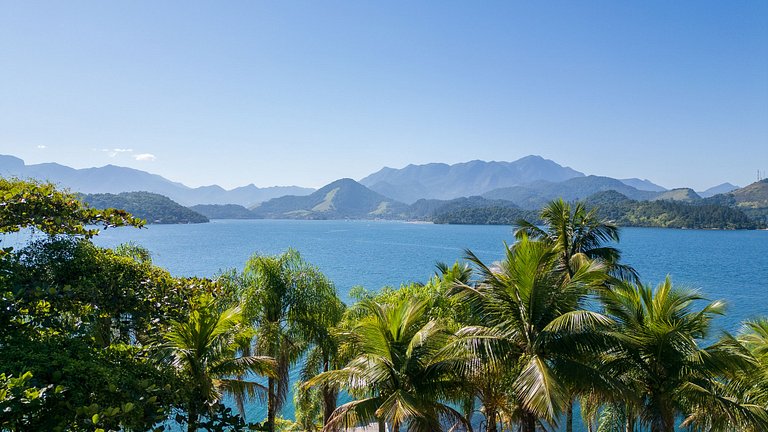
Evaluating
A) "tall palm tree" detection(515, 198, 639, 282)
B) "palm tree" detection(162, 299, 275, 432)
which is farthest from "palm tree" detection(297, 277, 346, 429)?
"tall palm tree" detection(515, 198, 639, 282)

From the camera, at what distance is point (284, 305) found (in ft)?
54.4

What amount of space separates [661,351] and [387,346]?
20.1 ft

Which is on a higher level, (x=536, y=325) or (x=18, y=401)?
(x=18, y=401)

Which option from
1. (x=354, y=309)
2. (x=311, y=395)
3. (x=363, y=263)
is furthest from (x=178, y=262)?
(x=354, y=309)

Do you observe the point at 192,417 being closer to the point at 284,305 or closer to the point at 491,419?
the point at 491,419

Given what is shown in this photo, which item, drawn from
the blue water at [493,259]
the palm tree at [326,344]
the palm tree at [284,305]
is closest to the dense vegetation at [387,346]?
the palm tree at [284,305]

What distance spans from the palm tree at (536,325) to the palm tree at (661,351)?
1.06 metres

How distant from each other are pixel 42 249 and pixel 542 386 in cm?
910

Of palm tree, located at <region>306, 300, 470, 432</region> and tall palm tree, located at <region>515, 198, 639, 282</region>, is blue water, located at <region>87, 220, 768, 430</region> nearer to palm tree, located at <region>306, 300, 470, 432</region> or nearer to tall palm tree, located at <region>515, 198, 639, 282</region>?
tall palm tree, located at <region>515, 198, 639, 282</region>

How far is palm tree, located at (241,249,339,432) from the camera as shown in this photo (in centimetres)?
1603

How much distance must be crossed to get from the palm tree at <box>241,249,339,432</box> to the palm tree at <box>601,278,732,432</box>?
10.0m

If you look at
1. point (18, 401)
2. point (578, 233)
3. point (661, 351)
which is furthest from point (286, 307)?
point (578, 233)

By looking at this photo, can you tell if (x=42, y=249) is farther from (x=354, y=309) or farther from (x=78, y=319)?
(x=354, y=309)

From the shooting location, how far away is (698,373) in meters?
9.86
